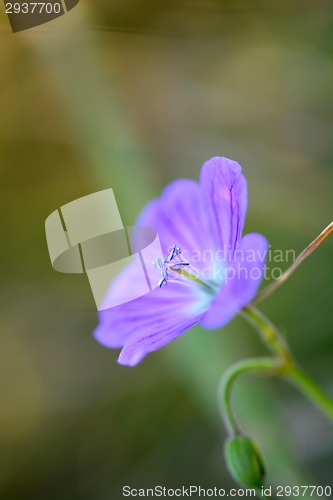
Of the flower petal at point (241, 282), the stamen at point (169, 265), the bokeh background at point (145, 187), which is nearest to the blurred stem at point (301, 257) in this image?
the flower petal at point (241, 282)

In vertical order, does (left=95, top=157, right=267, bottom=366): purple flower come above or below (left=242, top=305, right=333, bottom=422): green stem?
above

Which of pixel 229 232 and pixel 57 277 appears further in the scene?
pixel 57 277

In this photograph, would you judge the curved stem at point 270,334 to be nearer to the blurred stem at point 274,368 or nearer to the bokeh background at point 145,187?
the blurred stem at point 274,368

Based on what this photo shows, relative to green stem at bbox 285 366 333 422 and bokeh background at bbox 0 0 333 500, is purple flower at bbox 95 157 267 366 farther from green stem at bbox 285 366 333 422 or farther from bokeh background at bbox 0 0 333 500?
bokeh background at bbox 0 0 333 500

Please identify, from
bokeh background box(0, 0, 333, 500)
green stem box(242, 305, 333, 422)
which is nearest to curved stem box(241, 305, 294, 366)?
green stem box(242, 305, 333, 422)

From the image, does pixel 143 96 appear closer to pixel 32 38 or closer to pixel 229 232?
pixel 32 38

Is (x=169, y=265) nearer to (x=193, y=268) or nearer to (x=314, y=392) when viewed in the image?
(x=193, y=268)

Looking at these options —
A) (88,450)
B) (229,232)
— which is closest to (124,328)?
(229,232)
